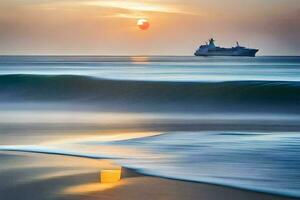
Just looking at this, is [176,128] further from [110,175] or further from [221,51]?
[221,51]

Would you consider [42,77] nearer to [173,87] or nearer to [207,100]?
[173,87]

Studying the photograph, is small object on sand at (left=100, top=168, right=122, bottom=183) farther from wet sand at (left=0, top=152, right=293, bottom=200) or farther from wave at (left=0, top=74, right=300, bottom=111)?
wave at (left=0, top=74, right=300, bottom=111)

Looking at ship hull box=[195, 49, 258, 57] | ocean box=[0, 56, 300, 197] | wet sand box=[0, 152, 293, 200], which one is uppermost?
ship hull box=[195, 49, 258, 57]

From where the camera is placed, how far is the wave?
19.7ft

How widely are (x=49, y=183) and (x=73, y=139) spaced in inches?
44.0

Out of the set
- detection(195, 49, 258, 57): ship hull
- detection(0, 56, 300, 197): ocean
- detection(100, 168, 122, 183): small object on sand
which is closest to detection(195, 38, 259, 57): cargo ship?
detection(195, 49, 258, 57): ship hull

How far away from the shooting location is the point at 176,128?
370 cm

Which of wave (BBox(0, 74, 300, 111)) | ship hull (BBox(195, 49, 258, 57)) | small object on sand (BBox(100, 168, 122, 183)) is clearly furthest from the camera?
ship hull (BBox(195, 49, 258, 57))

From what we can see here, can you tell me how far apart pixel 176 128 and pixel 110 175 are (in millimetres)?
1529

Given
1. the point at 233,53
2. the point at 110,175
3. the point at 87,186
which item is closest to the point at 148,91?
the point at 110,175

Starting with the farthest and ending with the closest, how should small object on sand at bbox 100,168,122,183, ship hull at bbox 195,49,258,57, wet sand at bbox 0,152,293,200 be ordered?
ship hull at bbox 195,49,258,57
small object on sand at bbox 100,168,122,183
wet sand at bbox 0,152,293,200

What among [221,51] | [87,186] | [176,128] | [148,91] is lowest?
[87,186]

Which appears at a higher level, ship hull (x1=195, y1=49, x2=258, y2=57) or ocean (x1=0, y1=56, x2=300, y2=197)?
ship hull (x1=195, y1=49, x2=258, y2=57)

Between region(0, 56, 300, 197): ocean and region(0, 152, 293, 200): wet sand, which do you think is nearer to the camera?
region(0, 152, 293, 200): wet sand
